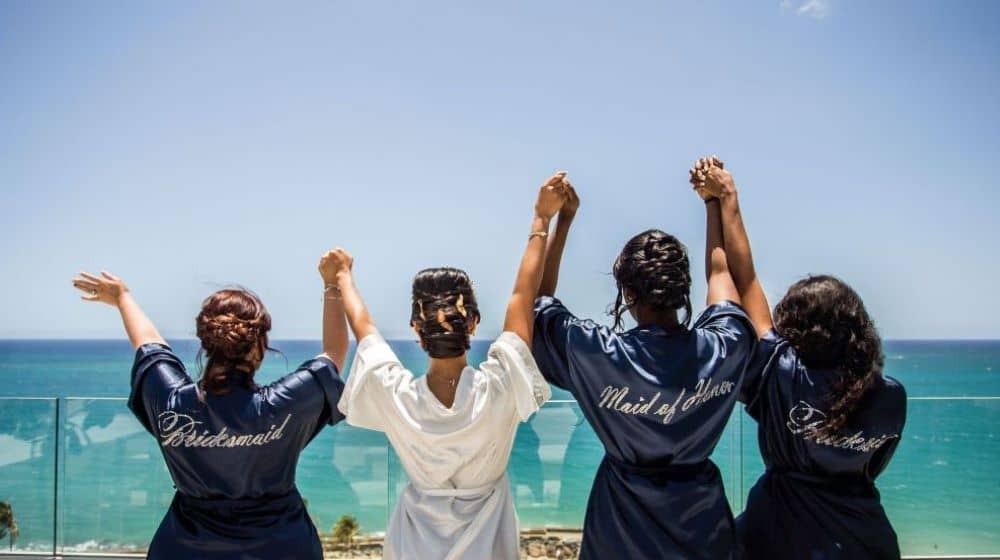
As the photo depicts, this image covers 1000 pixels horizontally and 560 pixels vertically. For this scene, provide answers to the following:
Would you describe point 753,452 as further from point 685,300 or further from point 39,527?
point 39,527

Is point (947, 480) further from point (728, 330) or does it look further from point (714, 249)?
point (728, 330)

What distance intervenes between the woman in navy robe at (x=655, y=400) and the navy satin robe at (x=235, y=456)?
77 centimetres

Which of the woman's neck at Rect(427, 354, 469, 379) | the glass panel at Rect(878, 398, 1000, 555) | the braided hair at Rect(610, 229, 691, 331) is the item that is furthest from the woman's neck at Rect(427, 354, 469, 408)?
the glass panel at Rect(878, 398, 1000, 555)

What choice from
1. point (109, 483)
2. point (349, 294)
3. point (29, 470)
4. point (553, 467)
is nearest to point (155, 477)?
point (109, 483)

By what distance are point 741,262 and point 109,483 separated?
3737 mm

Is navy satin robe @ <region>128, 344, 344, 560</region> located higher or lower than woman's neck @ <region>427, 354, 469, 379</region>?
lower

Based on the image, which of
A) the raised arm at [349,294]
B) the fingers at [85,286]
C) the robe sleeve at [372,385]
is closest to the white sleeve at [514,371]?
the robe sleeve at [372,385]

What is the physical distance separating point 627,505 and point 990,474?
3.27 metres

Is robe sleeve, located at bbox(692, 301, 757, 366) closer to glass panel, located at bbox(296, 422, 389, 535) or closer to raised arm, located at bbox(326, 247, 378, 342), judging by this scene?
raised arm, located at bbox(326, 247, 378, 342)

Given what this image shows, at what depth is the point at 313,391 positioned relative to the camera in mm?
2369

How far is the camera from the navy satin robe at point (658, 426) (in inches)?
87.3

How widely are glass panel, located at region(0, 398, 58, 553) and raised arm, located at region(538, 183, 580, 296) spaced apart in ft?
11.1

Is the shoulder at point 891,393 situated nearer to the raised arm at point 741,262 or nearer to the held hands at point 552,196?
the raised arm at point 741,262

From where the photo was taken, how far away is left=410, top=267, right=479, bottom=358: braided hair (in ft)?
7.47
